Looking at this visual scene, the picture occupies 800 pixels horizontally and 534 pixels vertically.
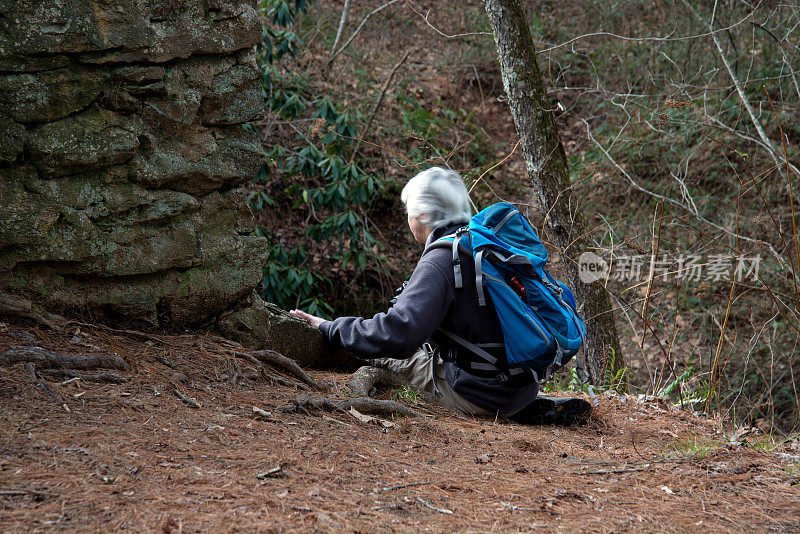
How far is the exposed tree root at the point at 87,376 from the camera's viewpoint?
8.96 feet

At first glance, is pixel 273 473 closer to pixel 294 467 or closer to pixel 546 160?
pixel 294 467

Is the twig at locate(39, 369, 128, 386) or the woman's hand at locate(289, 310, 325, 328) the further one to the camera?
the woman's hand at locate(289, 310, 325, 328)

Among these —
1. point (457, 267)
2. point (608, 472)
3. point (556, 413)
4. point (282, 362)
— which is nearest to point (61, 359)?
point (282, 362)

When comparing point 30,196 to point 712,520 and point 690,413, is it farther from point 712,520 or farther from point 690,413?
point 690,413

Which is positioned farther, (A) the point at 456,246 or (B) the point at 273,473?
(A) the point at 456,246

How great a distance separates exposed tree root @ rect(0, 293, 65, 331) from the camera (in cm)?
299

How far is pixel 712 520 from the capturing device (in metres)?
2.14

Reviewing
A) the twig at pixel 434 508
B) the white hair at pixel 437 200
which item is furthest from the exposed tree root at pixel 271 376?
the twig at pixel 434 508

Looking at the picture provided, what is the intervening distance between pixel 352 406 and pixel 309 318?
0.80 meters

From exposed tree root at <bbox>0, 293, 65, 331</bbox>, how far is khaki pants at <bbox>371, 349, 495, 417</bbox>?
6.05 feet

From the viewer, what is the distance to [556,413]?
3703 millimetres

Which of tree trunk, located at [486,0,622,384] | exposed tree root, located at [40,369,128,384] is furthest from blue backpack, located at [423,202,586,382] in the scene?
tree trunk, located at [486,0,622,384]

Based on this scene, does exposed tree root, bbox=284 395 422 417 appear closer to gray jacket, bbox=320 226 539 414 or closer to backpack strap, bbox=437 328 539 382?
gray jacket, bbox=320 226 539 414

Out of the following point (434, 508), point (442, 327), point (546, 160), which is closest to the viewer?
point (434, 508)
